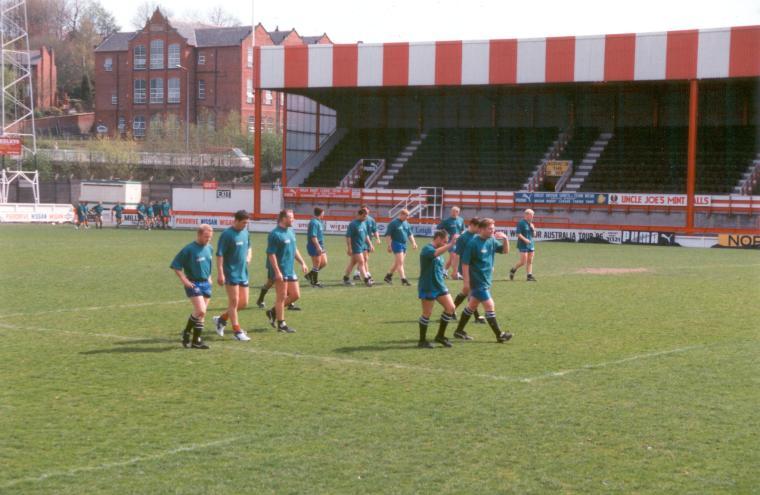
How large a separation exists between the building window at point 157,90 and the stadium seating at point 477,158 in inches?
1540

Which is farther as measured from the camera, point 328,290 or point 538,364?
point 328,290

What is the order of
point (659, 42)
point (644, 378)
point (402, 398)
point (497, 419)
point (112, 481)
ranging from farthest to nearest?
point (659, 42)
point (644, 378)
point (402, 398)
point (497, 419)
point (112, 481)

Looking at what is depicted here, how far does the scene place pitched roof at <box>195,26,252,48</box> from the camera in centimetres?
8519

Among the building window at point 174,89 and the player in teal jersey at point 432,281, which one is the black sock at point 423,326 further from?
the building window at point 174,89

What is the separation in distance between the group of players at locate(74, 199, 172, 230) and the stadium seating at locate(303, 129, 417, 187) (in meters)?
8.67

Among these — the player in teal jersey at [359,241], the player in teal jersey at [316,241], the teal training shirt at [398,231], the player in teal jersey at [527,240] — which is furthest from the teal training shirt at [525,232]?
the player in teal jersey at [316,241]

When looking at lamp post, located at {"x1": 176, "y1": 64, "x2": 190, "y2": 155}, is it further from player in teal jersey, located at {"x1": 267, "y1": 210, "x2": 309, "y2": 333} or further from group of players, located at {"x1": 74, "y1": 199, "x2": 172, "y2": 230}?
player in teal jersey, located at {"x1": 267, "y1": 210, "x2": 309, "y2": 333}

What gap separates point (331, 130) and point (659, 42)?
79.2 feet

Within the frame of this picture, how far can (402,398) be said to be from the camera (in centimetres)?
1016

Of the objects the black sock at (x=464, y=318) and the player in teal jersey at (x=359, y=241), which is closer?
the black sock at (x=464, y=318)

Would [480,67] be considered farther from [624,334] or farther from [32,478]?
[32,478]

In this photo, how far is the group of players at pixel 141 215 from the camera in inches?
2042

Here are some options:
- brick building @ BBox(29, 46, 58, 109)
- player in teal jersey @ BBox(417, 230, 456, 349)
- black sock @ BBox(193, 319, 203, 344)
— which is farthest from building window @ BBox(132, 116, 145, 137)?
player in teal jersey @ BBox(417, 230, 456, 349)

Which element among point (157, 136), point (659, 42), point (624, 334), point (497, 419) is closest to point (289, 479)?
point (497, 419)
